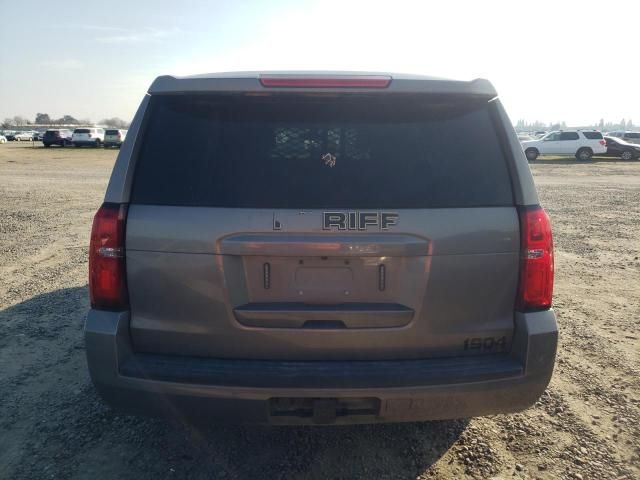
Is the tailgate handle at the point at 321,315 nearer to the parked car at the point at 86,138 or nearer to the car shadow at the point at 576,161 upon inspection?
the car shadow at the point at 576,161

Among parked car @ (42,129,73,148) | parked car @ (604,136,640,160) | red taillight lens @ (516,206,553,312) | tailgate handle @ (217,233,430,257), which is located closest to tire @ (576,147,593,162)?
parked car @ (604,136,640,160)

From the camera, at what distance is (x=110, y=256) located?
7.66 ft

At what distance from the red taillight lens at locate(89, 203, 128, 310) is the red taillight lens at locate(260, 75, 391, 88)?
3.06ft

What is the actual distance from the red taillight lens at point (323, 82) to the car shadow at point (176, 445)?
5.64 ft

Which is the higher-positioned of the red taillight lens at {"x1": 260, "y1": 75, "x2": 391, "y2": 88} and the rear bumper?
the red taillight lens at {"x1": 260, "y1": 75, "x2": 391, "y2": 88}

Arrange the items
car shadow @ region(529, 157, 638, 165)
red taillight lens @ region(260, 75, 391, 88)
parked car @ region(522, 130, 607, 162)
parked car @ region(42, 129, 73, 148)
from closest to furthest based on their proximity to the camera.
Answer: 1. red taillight lens @ region(260, 75, 391, 88)
2. car shadow @ region(529, 157, 638, 165)
3. parked car @ region(522, 130, 607, 162)
4. parked car @ region(42, 129, 73, 148)

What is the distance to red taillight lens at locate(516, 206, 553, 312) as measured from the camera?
7.72 feet

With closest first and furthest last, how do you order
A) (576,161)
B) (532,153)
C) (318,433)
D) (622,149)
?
1. (318,433)
2. (576,161)
3. (532,153)
4. (622,149)

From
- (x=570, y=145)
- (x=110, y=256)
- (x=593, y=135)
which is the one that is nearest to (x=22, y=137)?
(x=570, y=145)

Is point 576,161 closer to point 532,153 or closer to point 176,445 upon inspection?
point 532,153

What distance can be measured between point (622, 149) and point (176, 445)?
3846cm

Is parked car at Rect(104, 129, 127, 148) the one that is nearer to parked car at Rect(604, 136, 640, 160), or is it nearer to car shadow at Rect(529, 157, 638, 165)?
car shadow at Rect(529, 157, 638, 165)

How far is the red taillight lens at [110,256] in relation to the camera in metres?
2.33

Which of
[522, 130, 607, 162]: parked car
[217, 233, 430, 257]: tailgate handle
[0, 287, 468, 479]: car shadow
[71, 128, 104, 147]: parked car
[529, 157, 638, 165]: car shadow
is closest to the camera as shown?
[217, 233, 430, 257]: tailgate handle
